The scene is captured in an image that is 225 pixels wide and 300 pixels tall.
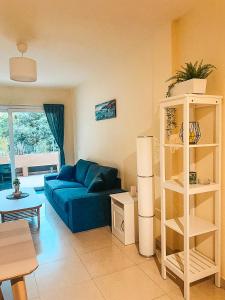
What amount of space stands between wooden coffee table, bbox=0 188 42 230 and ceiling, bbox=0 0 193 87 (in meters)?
2.13

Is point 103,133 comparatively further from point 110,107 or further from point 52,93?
point 52,93

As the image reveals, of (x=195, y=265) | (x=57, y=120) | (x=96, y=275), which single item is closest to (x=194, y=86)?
(x=195, y=265)

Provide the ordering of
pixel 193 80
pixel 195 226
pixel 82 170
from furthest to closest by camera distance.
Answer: pixel 82 170 → pixel 195 226 → pixel 193 80

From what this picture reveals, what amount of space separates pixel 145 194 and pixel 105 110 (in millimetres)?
2093

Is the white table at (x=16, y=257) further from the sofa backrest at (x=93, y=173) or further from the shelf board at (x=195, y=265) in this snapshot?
the sofa backrest at (x=93, y=173)

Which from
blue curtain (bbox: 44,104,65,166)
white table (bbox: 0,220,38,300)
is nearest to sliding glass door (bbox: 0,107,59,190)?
blue curtain (bbox: 44,104,65,166)

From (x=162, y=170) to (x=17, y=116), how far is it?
4.39m

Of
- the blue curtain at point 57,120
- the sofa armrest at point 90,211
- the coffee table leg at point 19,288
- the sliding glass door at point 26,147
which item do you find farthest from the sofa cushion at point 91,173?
the coffee table leg at point 19,288

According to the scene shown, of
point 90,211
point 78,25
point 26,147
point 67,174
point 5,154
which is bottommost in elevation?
point 90,211

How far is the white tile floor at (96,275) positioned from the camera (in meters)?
2.03

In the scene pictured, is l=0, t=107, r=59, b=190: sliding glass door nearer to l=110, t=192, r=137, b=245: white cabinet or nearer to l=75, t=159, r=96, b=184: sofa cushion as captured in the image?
l=75, t=159, r=96, b=184: sofa cushion

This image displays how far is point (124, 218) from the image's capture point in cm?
291

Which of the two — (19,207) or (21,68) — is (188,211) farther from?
(19,207)

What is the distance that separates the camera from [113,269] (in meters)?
2.41
